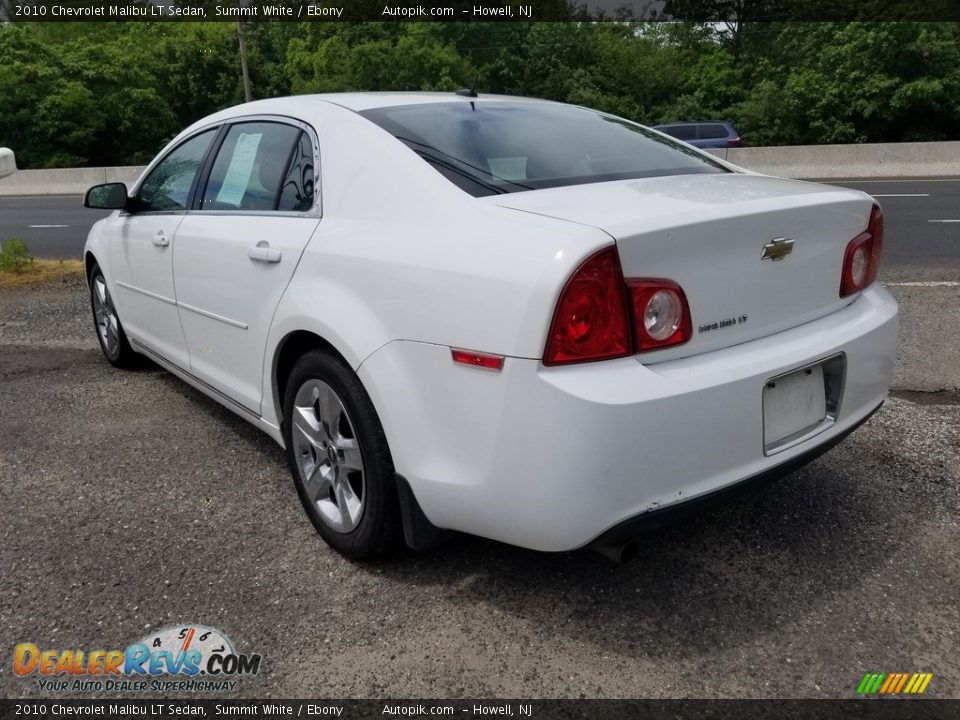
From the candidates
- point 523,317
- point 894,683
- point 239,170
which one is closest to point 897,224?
point 239,170

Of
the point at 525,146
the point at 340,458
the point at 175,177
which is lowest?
the point at 340,458

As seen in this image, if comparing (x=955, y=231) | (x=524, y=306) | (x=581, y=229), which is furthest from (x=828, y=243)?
(x=955, y=231)

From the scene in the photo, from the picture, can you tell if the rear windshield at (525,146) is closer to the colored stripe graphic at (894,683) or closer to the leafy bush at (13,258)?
the colored stripe graphic at (894,683)

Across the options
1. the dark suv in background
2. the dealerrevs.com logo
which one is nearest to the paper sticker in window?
the dealerrevs.com logo

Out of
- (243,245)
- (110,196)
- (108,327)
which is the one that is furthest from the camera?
(108,327)

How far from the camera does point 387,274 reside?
2.47 metres

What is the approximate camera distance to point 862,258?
2.83 m

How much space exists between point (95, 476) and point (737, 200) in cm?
290

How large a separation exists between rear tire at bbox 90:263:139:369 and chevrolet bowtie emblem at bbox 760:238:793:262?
149 inches

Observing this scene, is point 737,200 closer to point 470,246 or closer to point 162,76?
point 470,246

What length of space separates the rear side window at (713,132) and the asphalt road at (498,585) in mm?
17981

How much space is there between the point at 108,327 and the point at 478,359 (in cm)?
376

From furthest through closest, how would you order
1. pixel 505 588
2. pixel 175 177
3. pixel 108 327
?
pixel 108 327 → pixel 175 177 → pixel 505 588

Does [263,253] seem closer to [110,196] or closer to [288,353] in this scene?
[288,353]
